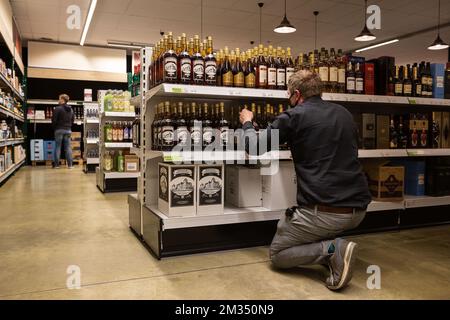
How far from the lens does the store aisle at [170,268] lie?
2.02 meters

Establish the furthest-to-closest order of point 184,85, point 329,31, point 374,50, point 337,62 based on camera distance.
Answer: point 374,50, point 329,31, point 337,62, point 184,85

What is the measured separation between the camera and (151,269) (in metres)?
2.36

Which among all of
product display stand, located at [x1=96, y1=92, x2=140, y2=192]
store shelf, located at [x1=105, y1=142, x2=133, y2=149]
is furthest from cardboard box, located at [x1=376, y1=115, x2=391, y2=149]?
store shelf, located at [x1=105, y1=142, x2=133, y2=149]

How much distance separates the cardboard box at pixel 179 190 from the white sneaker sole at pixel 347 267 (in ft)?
3.44

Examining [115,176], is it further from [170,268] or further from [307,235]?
[307,235]

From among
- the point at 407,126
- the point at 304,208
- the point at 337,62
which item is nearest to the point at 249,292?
the point at 304,208

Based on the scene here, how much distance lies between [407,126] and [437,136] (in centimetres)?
39

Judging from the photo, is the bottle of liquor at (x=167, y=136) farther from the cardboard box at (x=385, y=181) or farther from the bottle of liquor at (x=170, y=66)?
the cardboard box at (x=385, y=181)

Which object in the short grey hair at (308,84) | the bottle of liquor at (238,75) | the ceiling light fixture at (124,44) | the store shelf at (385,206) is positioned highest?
the ceiling light fixture at (124,44)

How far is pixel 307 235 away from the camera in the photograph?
2227mm

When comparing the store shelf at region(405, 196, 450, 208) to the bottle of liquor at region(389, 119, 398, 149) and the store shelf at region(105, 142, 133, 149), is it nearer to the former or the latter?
the bottle of liquor at region(389, 119, 398, 149)

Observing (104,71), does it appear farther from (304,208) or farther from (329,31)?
(304,208)

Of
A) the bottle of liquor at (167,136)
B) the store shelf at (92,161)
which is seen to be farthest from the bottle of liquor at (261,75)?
the store shelf at (92,161)

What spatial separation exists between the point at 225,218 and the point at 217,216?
2.5 inches
